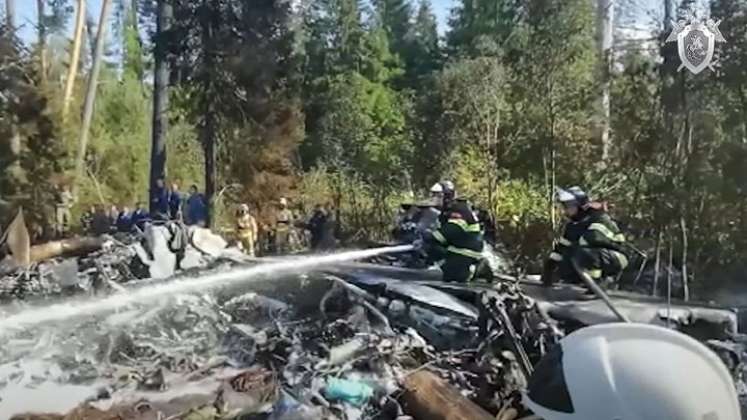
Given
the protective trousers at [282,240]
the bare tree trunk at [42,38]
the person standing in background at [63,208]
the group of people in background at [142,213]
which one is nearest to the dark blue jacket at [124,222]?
the group of people in background at [142,213]

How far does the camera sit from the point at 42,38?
980 cm

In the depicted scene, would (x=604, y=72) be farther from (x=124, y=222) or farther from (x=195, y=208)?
(x=124, y=222)

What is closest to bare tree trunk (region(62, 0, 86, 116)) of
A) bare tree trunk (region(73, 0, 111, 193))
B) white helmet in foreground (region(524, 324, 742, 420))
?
bare tree trunk (region(73, 0, 111, 193))

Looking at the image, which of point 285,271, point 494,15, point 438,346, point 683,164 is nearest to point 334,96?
point 494,15

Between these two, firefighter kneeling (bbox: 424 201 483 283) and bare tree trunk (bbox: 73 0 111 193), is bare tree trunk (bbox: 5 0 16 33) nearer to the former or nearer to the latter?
bare tree trunk (bbox: 73 0 111 193)

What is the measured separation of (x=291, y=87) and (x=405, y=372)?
4.27 metres

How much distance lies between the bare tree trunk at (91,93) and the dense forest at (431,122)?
35 mm

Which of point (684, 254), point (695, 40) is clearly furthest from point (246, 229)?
point (695, 40)

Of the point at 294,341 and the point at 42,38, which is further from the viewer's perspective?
the point at 42,38

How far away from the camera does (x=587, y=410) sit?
55.2 inches

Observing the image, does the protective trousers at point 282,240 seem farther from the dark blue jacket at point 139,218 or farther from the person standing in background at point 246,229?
the dark blue jacket at point 139,218

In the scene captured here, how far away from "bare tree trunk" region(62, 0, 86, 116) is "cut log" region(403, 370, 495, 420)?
6043 mm

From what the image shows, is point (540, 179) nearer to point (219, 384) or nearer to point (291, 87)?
point (291, 87)

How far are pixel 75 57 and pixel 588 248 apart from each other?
6.46 m
